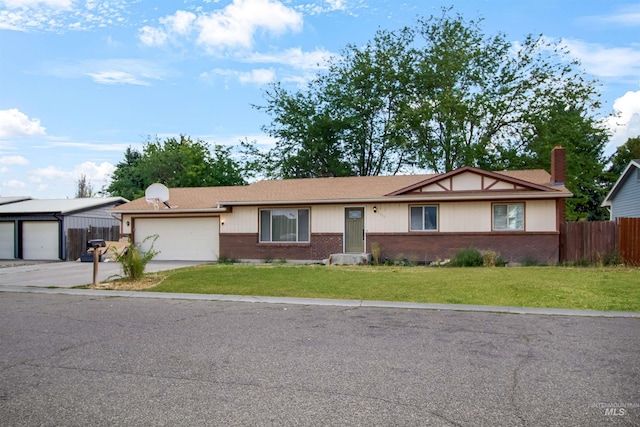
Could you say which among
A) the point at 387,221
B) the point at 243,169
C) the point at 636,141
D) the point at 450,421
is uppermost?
the point at 636,141

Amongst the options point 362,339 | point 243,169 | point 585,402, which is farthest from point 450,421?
point 243,169

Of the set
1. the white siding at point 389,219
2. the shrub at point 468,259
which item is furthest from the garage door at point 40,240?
the shrub at point 468,259

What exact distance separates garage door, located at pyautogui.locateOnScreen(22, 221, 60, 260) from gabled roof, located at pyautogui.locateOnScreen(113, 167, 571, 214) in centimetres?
465

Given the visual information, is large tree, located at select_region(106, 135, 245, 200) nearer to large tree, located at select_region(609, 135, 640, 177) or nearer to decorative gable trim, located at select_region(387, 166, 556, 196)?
decorative gable trim, located at select_region(387, 166, 556, 196)

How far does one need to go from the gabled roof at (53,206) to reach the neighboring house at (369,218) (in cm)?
428

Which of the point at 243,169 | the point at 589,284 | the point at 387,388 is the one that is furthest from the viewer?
the point at 243,169

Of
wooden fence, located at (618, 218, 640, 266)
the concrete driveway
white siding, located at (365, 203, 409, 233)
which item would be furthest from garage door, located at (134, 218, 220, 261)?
wooden fence, located at (618, 218, 640, 266)

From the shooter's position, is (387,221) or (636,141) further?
→ (636,141)

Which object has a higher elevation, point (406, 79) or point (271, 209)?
point (406, 79)

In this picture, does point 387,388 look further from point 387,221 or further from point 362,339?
point 387,221

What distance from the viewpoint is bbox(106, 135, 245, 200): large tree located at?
42.1m

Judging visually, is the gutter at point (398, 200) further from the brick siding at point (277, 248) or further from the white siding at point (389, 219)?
the brick siding at point (277, 248)

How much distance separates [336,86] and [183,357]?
33.5m

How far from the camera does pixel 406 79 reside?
36031 mm
